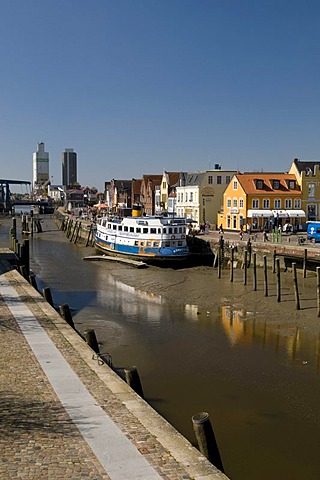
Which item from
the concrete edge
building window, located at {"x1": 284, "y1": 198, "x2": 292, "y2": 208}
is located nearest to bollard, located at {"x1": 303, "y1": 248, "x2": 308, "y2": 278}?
building window, located at {"x1": 284, "y1": 198, "x2": 292, "y2": 208}

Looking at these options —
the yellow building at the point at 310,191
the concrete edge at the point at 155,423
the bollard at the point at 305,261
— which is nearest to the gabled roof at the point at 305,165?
the yellow building at the point at 310,191

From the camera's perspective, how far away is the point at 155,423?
10766 millimetres

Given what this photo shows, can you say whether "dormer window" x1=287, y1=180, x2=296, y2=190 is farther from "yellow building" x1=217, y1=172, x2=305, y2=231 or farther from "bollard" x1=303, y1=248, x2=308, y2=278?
"bollard" x1=303, y1=248, x2=308, y2=278

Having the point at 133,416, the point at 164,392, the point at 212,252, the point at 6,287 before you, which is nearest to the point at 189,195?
the point at 212,252

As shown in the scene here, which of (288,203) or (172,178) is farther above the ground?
(172,178)

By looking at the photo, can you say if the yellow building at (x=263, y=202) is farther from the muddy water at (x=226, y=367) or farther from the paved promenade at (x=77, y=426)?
the paved promenade at (x=77, y=426)

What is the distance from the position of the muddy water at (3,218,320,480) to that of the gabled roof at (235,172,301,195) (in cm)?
2382

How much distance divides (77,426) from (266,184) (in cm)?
4922

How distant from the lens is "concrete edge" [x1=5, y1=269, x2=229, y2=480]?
8.91m

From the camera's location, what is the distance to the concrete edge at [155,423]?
8.91 m

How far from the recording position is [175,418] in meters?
14.2

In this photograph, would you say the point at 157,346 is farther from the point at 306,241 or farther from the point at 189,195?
the point at 189,195

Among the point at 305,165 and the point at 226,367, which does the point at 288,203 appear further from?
the point at 226,367

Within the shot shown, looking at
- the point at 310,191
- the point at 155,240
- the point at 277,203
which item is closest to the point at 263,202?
the point at 277,203
